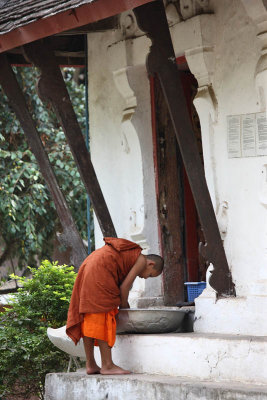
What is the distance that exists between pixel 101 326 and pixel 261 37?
256cm

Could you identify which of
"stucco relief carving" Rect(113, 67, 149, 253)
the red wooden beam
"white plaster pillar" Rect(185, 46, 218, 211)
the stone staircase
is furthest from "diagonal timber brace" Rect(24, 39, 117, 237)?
the stone staircase

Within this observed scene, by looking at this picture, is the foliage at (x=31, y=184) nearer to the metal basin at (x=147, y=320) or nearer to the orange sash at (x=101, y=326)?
the metal basin at (x=147, y=320)

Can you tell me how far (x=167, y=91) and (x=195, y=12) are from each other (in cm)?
101

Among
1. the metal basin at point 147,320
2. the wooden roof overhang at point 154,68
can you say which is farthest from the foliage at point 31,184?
the metal basin at point 147,320

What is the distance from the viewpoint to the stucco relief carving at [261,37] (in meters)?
6.65

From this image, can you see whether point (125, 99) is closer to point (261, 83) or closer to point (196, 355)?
point (261, 83)

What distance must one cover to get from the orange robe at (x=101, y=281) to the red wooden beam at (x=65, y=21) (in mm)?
1728

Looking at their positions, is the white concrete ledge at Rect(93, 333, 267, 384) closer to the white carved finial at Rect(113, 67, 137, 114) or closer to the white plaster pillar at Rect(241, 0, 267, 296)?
the white plaster pillar at Rect(241, 0, 267, 296)

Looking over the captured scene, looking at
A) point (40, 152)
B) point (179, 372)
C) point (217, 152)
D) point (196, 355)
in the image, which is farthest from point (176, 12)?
point (179, 372)

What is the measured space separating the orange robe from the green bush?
4.70 feet

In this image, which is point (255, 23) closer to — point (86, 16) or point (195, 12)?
point (195, 12)

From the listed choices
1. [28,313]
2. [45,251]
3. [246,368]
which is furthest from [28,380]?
[45,251]

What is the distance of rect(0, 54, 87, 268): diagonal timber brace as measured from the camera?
26.7 ft

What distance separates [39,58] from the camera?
771 centimetres
